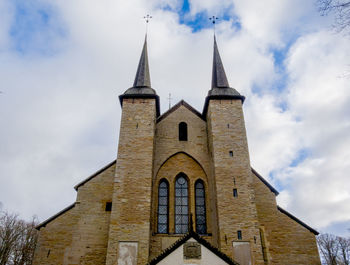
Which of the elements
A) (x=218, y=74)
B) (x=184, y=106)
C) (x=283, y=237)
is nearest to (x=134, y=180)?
(x=184, y=106)

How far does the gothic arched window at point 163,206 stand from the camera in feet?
47.8

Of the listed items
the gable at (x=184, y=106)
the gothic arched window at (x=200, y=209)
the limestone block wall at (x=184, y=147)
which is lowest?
the gothic arched window at (x=200, y=209)

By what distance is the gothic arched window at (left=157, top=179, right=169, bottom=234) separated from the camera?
14555 millimetres

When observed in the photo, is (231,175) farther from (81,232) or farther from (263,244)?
(81,232)

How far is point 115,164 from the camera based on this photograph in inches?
643

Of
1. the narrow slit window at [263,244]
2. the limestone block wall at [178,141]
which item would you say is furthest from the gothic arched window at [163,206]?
the narrow slit window at [263,244]

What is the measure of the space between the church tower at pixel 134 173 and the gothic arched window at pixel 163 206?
1360 mm

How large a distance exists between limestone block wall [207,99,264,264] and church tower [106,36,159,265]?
3350 millimetres

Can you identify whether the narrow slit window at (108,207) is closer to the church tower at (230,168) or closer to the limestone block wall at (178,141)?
the limestone block wall at (178,141)

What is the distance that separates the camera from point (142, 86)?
18078mm

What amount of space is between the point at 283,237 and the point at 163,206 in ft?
20.0

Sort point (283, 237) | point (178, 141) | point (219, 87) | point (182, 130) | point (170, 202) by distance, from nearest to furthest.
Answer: point (283, 237), point (170, 202), point (178, 141), point (182, 130), point (219, 87)

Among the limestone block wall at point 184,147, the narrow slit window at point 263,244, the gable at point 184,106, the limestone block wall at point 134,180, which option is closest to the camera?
the limestone block wall at point 134,180

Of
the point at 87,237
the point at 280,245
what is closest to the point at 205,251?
the point at 280,245
